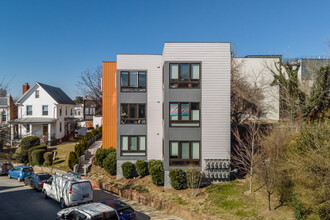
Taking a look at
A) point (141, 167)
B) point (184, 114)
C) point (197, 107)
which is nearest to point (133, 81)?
point (184, 114)

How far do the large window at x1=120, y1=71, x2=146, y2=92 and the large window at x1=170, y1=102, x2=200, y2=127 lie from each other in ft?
12.8

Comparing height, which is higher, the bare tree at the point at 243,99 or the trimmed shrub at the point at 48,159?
the bare tree at the point at 243,99

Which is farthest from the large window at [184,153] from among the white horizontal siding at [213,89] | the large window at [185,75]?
the large window at [185,75]

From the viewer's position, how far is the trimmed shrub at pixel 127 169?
18859 millimetres

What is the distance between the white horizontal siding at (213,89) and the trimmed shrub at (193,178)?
1416 millimetres

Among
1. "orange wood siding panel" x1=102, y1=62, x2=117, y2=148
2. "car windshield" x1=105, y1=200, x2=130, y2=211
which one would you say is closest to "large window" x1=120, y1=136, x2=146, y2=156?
"orange wood siding panel" x1=102, y1=62, x2=117, y2=148

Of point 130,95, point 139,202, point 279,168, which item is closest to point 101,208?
point 139,202

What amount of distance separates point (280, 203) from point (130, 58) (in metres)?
14.7

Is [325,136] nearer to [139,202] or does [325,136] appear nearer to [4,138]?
[139,202]

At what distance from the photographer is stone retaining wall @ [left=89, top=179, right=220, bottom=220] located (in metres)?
12.5

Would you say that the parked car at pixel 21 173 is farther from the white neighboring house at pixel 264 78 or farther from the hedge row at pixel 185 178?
the white neighboring house at pixel 264 78

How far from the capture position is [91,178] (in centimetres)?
2022

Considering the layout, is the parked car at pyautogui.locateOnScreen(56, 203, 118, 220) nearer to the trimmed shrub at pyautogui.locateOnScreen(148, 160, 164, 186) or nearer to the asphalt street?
the asphalt street

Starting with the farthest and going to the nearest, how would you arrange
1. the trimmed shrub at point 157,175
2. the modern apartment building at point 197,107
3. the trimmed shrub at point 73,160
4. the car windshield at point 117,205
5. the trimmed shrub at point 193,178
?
the trimmed shrub at point 73,160, the trimmed shrub at point 157,175, the modern apartment building at point 197,107, the trimmed shrub at point 193,178, the car windshield at point 117,205
